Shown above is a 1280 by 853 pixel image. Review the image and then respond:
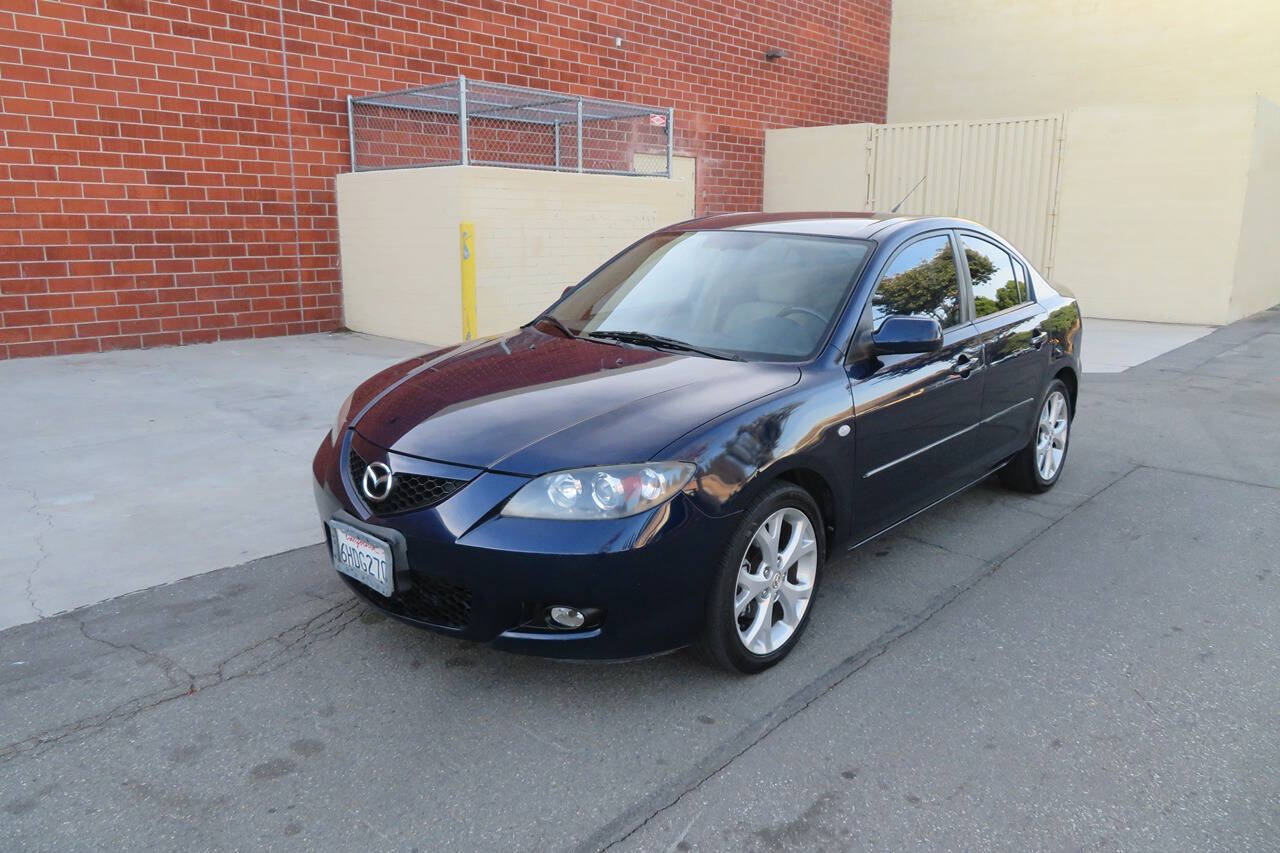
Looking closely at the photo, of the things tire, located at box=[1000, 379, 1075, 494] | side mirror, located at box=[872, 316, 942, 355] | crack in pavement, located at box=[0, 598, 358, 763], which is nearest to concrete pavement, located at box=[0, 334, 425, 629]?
crack in pavement, located at box=[0, 598, 358, 763]

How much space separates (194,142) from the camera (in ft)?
31.1

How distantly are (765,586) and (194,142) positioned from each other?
27.9 feet

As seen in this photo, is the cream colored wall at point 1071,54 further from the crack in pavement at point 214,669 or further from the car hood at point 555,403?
the crack in pavement at point 214,669

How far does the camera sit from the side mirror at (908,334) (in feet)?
12.2

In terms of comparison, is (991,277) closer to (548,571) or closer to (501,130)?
(548,571)

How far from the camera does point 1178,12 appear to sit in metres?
16.1

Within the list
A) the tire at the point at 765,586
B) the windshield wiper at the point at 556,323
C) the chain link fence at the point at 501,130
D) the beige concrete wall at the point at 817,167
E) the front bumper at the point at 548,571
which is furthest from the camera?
the beige concrete wall at the point at 817,167

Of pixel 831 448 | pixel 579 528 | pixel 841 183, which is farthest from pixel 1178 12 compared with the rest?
pixel 579 528

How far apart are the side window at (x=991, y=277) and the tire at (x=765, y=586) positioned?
1.82m

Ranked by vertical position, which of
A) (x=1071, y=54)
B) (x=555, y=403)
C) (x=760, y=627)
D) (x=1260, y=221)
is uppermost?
(x=1071, y=54)

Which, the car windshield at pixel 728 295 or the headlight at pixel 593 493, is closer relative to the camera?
the headlight at pixel 593 493

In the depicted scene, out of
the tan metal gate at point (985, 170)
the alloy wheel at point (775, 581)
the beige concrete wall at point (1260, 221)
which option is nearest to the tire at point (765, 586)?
the alloy wheel at point (775, 581)

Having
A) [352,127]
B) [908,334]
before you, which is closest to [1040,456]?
[908,334]

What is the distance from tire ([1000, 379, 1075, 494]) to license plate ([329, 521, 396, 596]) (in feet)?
11.7
